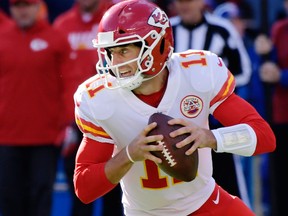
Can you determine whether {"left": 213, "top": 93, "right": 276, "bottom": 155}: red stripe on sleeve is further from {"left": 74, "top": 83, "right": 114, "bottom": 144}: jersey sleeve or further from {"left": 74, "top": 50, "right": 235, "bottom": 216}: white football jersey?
{"left": 74, "top": 83, "right": 114, "bottom": 144}: jersey sleeve

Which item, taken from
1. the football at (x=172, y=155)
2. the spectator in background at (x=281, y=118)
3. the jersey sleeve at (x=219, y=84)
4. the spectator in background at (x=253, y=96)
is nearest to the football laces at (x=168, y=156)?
the football at (x=172, y=155)

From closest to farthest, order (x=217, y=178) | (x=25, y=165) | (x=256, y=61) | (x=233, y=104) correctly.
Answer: (x=233, y=104) < (x=217, y=178) < (x=25, y=165) < (x=256, y=61)

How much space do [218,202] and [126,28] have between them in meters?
0.84

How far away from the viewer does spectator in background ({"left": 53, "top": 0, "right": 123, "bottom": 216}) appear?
6406 mm

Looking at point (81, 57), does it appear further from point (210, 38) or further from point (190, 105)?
point (190, 105)

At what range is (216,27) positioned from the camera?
6062 millimetres

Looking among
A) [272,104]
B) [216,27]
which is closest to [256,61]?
[272,104]

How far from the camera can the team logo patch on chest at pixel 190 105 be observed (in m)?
3.94

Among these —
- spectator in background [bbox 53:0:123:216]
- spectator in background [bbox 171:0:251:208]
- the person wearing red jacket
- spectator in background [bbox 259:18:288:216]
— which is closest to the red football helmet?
spectator in background [bbox 171:0:251:208]

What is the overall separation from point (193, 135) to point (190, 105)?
32 cm

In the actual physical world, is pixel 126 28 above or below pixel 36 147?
above

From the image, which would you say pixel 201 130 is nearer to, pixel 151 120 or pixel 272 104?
pixel 151 120

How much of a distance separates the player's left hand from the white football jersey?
0.84 feet

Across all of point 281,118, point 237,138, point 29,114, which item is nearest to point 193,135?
point 237,138
